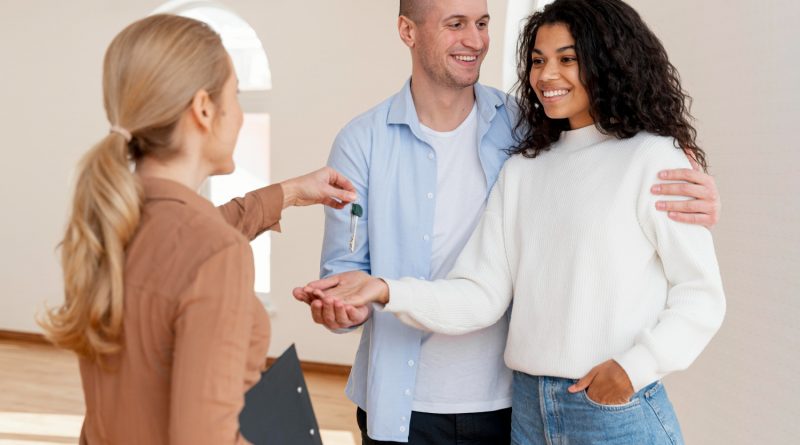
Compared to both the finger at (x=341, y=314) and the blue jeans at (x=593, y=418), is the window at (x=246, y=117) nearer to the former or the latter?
the finger at (x=341, y=314)

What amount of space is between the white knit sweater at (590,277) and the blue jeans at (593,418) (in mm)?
49

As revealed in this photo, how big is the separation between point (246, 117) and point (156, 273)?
5.19 metres

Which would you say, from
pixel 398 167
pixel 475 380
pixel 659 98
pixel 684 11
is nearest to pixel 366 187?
pixel 398 167

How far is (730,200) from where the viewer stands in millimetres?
2756

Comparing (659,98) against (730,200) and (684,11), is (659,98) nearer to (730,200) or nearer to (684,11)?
(730,200)

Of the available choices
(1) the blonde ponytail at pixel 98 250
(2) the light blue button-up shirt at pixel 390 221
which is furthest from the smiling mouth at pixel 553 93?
(1) the blonde ponytail at pixel 98 250

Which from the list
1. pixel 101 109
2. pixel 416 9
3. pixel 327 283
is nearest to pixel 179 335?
pixel 327 283

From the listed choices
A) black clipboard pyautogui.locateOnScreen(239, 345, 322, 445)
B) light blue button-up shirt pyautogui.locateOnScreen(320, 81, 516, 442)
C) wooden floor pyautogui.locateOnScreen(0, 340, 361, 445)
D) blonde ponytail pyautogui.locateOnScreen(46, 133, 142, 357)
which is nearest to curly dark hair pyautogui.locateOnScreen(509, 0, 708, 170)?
light blue button-up shirt pyautogui.locateOnScreen(320, 81, 516, 442)

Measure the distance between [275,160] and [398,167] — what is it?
12.7 ft

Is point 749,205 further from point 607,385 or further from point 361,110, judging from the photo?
point 361,110

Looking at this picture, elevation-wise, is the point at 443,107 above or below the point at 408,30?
below

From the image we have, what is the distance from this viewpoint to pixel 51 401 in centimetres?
526

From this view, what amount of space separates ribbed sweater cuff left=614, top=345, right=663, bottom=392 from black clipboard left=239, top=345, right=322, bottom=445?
1.99 feet

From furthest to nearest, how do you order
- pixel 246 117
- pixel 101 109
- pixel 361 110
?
pixel 101 109, pixel 246 117, pixel 361 110
